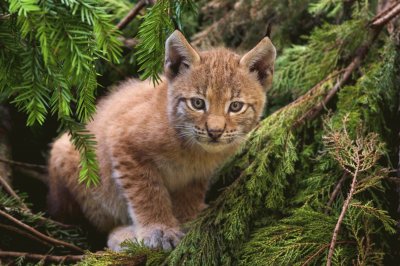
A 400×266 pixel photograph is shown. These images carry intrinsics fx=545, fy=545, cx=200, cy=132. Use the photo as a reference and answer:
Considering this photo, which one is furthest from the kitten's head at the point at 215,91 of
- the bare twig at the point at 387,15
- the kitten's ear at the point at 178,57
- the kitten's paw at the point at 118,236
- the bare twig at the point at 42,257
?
the bare twig at the point at 42,257

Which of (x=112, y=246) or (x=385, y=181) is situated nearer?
(x=385, y=181)

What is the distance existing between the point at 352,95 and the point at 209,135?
0.90m

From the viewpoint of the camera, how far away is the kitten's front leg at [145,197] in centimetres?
356

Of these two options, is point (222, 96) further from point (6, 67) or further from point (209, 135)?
point (6, 67)

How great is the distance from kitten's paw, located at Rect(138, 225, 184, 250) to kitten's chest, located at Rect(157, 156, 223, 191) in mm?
334

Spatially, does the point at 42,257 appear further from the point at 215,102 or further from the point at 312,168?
the point at 312,168

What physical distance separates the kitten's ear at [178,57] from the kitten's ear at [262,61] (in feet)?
1.06

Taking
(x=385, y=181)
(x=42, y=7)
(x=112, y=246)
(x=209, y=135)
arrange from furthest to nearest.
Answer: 1. (x=112, y=246)
2. (x=209, y=135)
3. (x=385, y=181)
4. (x=42, y=7)

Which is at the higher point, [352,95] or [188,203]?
[352,95]

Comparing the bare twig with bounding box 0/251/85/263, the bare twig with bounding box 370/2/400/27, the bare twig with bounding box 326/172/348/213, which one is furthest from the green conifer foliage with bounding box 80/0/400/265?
the bare twig with bounding box 0/251/85/263

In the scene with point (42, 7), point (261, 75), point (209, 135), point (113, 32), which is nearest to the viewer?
point (42, 7)

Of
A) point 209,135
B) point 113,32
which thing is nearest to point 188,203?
point 209,135

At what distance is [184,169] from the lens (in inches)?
142

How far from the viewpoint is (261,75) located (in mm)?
3562
